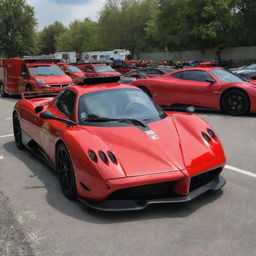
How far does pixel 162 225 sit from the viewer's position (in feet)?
11.5

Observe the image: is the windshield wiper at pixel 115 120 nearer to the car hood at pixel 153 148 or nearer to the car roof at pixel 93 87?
the car hood at pixel 153 148

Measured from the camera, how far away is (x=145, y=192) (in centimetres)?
371

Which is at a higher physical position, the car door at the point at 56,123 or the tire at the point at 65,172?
the car door at the point at 56,123

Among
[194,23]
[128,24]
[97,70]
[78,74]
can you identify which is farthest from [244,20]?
[78,74]

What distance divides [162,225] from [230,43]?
138 feet

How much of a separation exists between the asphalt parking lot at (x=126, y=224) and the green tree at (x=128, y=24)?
180ft

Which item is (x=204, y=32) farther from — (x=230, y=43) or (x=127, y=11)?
(x=127, y=11)

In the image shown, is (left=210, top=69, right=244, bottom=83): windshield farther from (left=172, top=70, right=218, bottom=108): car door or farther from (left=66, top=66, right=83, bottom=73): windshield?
(left=66, top=66, right=83, bottom=73): windshield

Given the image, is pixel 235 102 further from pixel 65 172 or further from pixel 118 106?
pixel 65 172

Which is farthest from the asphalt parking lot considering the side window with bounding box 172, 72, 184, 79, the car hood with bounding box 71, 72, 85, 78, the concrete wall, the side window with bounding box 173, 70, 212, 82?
the concrete wall

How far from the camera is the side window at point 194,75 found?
1017 centimetres

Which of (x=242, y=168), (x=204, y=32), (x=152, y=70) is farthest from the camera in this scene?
(x=204, y=32)

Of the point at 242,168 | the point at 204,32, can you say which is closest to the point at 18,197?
the point at 242,168

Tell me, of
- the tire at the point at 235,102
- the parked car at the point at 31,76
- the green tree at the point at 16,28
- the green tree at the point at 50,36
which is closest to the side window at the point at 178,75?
the tire at the point at 235,102
